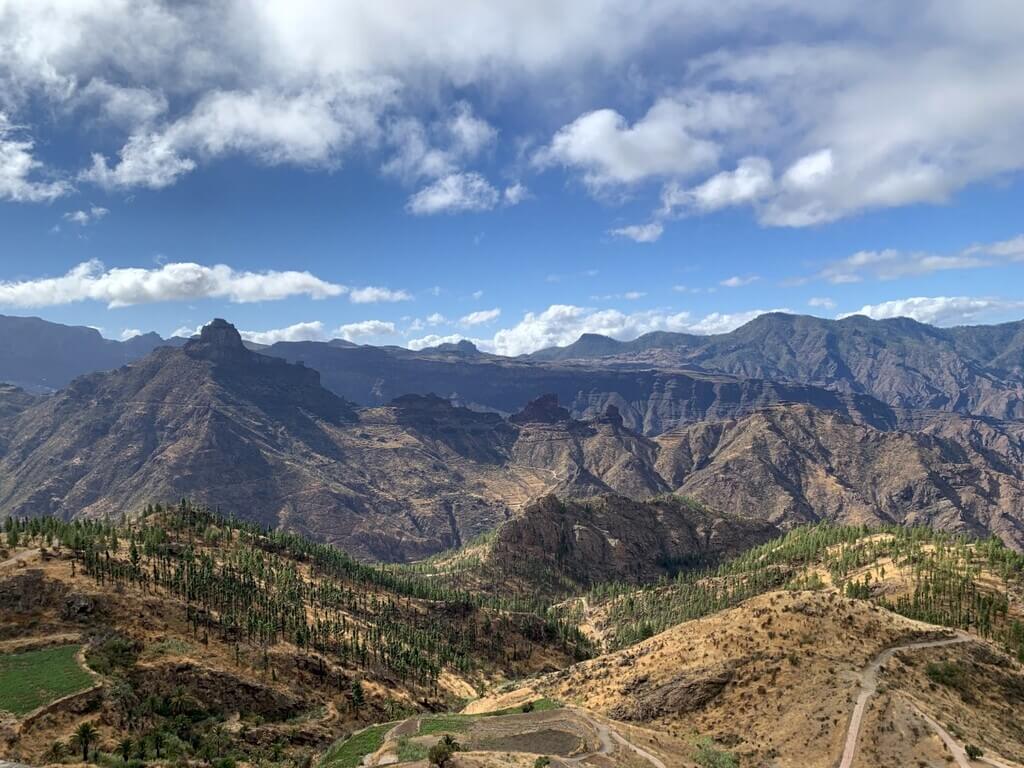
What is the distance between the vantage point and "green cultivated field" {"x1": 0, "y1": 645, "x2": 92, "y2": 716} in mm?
95688

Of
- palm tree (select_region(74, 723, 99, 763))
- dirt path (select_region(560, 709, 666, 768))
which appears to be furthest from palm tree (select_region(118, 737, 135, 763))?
dirt path (select_region(560, 709, 666, 768))

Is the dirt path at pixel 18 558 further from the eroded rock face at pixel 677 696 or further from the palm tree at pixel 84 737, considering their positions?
the eroded rock face at pixel 677 696

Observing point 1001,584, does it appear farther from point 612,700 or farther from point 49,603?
point 49,603

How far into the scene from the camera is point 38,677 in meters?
104

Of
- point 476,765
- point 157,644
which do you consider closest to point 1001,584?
point 476,765

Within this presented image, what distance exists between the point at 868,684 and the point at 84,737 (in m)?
114

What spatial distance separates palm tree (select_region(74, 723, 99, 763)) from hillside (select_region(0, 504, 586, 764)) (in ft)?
7.19

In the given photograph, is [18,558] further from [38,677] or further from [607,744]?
[607,744]

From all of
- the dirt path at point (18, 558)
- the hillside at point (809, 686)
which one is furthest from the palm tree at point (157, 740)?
the hillside at point (809, 686)

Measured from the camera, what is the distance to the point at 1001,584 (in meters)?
182

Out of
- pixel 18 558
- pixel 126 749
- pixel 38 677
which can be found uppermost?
pixel 18 558

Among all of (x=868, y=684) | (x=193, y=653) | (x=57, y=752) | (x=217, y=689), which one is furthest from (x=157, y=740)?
(x=868, y=684)

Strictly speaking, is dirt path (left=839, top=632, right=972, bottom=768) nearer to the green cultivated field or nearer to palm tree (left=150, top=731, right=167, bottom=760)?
palm tree (left=150, top=731, right=167, bottom=760)

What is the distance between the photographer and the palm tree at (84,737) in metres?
87.1
